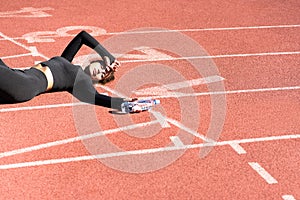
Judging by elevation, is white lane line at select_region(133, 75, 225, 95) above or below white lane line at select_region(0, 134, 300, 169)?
above

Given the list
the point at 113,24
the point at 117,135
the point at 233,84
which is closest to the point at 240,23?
the point at 113,24

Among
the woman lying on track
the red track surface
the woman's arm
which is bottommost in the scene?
the red track surface

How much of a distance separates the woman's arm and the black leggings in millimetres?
575

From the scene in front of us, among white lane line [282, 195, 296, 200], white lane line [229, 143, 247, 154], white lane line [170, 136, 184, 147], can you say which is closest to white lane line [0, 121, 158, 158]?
white lane line [170, 136, 184, 147]

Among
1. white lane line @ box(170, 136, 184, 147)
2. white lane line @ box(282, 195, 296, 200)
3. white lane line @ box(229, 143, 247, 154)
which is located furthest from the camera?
white lane line @ box(170, 136, 184, 147)

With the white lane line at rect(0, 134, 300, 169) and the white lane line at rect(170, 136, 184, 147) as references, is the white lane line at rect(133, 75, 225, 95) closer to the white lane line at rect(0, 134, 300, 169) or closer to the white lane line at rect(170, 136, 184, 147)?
the white lane line at rect(170, 136, 184, 147)

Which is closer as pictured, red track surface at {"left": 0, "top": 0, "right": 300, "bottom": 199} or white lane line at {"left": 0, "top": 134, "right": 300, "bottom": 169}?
red track surface at {"left": 0, "top": 0, "right": 300, "bottom": 199}

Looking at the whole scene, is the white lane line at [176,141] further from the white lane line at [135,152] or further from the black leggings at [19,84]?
the black leggings at [19,84]

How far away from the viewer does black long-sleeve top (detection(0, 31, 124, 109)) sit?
17.7ft

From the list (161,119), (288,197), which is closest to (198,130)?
(161,119)

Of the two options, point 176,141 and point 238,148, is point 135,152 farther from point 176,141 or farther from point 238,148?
point 238,148

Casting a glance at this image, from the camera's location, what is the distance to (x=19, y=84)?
5.50 meters

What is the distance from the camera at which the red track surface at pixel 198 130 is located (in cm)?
709

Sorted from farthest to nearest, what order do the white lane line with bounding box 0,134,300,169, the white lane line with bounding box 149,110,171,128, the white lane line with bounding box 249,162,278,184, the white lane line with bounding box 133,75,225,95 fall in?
the white lane line with bounding box 133,75,225,95, the white lane line with bounding box 149,110,171,128, the white lane line with bounding box 0,134,300,169, the white lane line with bounding box 249,162,278,184
